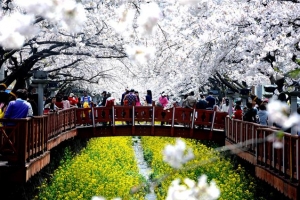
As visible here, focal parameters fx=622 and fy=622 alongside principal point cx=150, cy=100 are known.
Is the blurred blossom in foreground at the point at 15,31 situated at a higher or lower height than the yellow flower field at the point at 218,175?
higher

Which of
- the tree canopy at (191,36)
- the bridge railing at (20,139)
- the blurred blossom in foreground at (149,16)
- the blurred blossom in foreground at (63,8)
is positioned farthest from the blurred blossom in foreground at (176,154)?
the bridge railing at (20,139)

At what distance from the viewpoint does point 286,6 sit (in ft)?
41.9

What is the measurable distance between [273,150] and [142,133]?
11.5 m

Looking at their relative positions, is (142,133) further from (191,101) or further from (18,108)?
(18,108)

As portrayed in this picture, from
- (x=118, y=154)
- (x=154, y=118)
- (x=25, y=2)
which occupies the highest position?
(x=25, y=2)

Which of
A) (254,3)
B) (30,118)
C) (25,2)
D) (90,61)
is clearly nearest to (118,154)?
(90,61)

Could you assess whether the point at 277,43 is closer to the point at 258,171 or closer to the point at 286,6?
the point at 286,6

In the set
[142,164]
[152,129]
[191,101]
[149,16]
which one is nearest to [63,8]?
[149,16]

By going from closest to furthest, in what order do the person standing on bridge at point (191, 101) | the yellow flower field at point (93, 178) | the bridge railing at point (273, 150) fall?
1. the bridge railing at point (273, 150)
2. the yellow flower field at point (93, 178)
3. the person standing on bridge at point (191, 101)

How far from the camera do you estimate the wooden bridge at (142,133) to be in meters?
9.79

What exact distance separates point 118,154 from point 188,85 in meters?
10.7

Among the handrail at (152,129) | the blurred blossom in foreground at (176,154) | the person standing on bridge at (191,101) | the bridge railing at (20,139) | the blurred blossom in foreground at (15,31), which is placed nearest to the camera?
the blurred blossom in foreground at (176,154)

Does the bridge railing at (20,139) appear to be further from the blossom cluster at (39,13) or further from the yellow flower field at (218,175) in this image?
the blossom cluster at (39,13)

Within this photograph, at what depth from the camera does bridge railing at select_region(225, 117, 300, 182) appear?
9125mm
